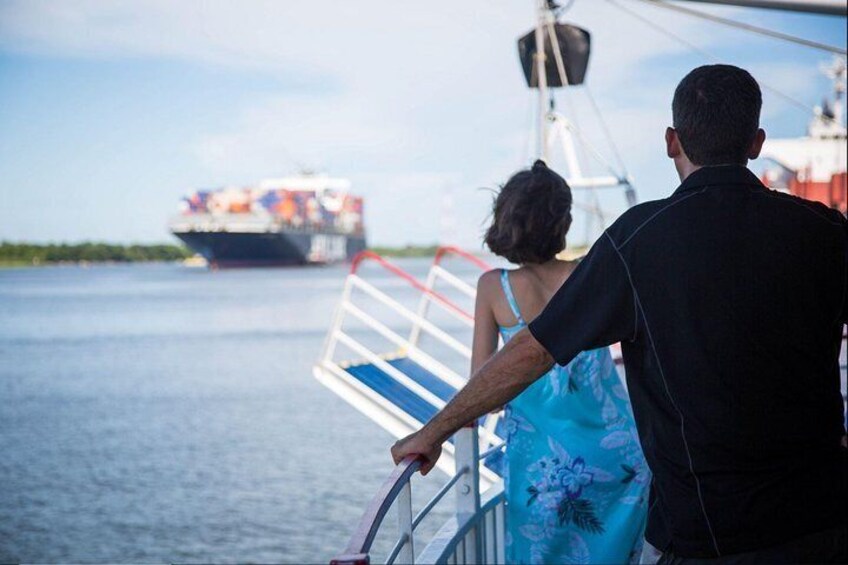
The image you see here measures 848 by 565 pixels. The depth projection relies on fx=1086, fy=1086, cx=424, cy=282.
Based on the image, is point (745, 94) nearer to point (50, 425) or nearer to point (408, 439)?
point (408, 439)

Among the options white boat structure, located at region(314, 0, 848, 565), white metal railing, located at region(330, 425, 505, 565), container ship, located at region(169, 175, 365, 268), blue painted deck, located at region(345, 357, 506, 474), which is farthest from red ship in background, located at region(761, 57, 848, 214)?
container ship, located at region(169, 175, 365, 268)

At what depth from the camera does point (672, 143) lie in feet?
5.06

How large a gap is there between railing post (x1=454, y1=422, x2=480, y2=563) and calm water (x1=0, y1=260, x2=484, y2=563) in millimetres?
8308

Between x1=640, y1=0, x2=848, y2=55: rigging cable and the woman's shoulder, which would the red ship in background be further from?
the woman's shoulder

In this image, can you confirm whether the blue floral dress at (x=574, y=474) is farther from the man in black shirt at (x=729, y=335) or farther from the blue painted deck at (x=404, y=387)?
the blue painted deck at (x=404, y=387)

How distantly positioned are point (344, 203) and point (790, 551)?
112 metres

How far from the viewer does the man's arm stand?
1.57 m

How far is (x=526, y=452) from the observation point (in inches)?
95.0

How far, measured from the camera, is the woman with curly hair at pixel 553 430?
2.38 meters

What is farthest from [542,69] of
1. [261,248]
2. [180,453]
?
[261,248]

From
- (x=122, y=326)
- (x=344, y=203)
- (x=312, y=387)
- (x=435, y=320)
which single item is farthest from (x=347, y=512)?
(x=344, y=203)

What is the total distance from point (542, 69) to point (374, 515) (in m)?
5.07

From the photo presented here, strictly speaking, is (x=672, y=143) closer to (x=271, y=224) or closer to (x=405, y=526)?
(x=405, y=526)

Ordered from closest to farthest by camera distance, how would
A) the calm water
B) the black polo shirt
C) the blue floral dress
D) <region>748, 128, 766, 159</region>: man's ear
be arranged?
the black polo shirt
<region>748, 128, 766, 159</region>: man's ear
the blue floral dress
the calm water
